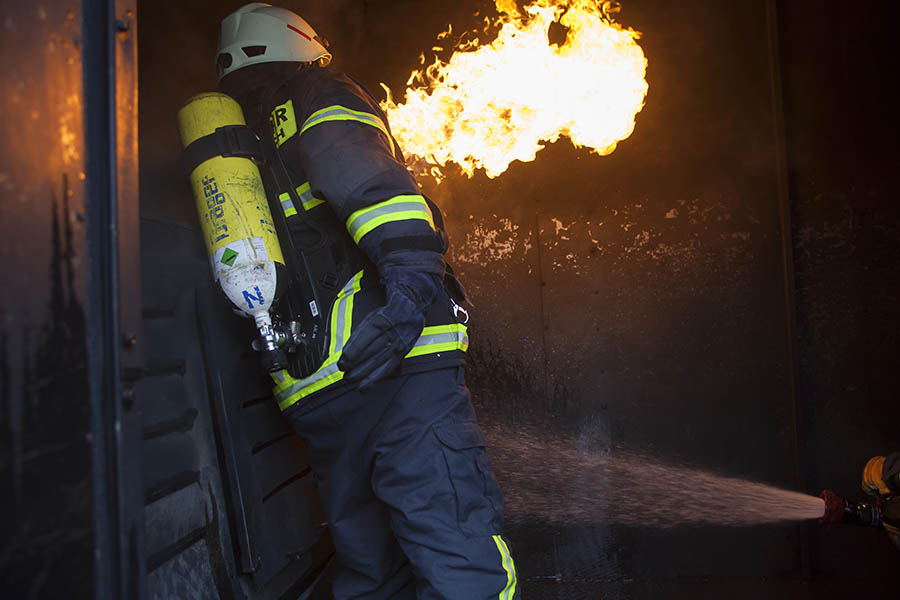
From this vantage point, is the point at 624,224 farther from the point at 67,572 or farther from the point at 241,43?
the point at 67,572

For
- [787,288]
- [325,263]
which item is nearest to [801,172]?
[787,288]

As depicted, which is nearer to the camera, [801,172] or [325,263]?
[325,263]

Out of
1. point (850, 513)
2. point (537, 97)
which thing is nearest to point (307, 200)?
point (537, 97)

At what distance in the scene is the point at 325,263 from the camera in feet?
7.64

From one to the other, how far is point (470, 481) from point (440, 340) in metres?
0.49

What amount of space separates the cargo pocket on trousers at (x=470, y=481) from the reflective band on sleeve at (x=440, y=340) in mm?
264

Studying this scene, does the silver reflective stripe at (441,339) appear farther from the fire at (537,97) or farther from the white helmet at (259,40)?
the fire at (537,97)

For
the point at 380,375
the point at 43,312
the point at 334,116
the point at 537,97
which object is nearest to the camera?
the point at 43,312

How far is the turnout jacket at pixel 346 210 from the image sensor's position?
83.8 inches

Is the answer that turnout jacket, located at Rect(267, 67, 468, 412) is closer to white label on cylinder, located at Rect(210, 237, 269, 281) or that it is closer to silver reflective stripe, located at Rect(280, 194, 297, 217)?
silver reflective stripe, located at Rect(280, 194, 297, 217)

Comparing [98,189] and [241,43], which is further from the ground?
[241,43]

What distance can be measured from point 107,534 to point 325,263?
4.32ft

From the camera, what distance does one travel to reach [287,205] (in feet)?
7.78

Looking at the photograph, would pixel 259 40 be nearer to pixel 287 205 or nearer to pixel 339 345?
pixel 287 205
